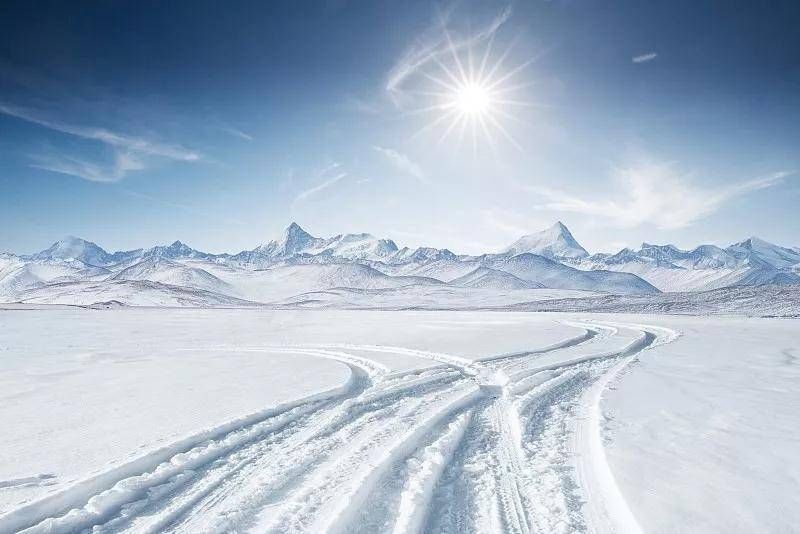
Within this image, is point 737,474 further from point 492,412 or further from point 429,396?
point 429,396

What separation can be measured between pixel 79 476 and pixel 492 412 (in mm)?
6405

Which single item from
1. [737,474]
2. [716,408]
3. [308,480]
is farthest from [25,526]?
[716,408]

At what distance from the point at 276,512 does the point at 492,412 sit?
4.90m

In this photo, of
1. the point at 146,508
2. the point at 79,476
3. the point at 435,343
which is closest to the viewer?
the point at 146,508

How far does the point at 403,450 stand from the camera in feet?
20.2

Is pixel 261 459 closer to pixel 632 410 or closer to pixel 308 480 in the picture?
pixel 308 480

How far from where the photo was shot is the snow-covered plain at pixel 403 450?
4.41 meters

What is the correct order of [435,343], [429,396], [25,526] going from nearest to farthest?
1. [25,526]
2. [429,396]
3. [435,343]

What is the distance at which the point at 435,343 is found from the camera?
20391 mm

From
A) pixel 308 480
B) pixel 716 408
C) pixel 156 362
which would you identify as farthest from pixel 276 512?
pixel 156 362

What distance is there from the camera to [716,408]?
8.45m

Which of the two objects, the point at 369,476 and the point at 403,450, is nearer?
the point at 369,476

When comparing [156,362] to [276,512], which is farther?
[156,362]

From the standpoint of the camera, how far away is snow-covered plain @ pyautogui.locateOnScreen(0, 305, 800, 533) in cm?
441
